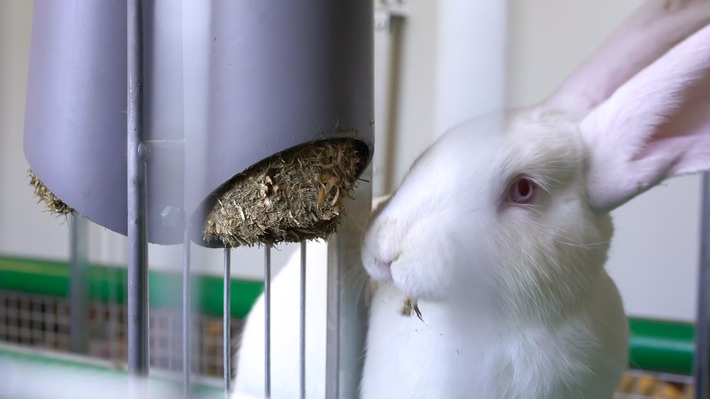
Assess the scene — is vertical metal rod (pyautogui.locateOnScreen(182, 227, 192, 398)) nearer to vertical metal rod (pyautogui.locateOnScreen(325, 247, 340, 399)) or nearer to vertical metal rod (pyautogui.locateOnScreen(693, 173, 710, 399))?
vertical metal rod (pyautogui.locateOnScreen(325, 247, 340, 399))

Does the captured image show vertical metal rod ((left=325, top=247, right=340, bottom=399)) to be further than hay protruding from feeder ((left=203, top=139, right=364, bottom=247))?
Yes

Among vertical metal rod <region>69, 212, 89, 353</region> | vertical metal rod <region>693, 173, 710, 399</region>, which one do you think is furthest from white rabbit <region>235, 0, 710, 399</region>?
vertical metal rod <region>69, 212, 89, 353</region>

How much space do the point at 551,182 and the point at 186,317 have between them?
439 mm

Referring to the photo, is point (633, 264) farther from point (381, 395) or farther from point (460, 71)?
point (460, 71)

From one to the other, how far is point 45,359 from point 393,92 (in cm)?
54

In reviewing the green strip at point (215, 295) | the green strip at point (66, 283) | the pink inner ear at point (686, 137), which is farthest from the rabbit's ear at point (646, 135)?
the green strip at point (66, 283)

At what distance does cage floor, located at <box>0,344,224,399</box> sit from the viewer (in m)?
0.59

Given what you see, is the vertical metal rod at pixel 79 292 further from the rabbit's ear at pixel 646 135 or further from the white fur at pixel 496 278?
the rabbit's ear at pixel 646 135

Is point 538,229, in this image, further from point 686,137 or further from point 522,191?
point 686,137

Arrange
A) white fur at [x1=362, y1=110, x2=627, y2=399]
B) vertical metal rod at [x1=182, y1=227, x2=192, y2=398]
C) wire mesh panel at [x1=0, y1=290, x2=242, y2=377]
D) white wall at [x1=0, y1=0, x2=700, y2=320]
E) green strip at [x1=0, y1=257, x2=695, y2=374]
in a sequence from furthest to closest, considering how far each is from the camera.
A: wire mesh panel at [x1=0, y1=290, x2=242, y2=377] → green strip at [x1=0, y1=257, x2=695, y2=374] → white fur at [x1=362, y1=110, x2=627, y2=399] → vertical metal rod at [x1=182, y1=227, x2=192, y2=398] → white wall at [x1=0, y1=0, x2=700, y2=320]

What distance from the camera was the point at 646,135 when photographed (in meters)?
0.81

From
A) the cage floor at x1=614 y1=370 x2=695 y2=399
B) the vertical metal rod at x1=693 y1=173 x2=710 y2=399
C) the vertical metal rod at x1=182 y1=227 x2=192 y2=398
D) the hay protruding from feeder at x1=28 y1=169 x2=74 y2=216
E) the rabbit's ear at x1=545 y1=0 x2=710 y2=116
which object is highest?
the rabbit's ear at x1=545 y1=0 x2=710 y2=116

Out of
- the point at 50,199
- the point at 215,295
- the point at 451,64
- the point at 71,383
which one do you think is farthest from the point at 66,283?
the point at 451,64

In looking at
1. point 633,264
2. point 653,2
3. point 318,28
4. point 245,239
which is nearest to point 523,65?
point 318,28
